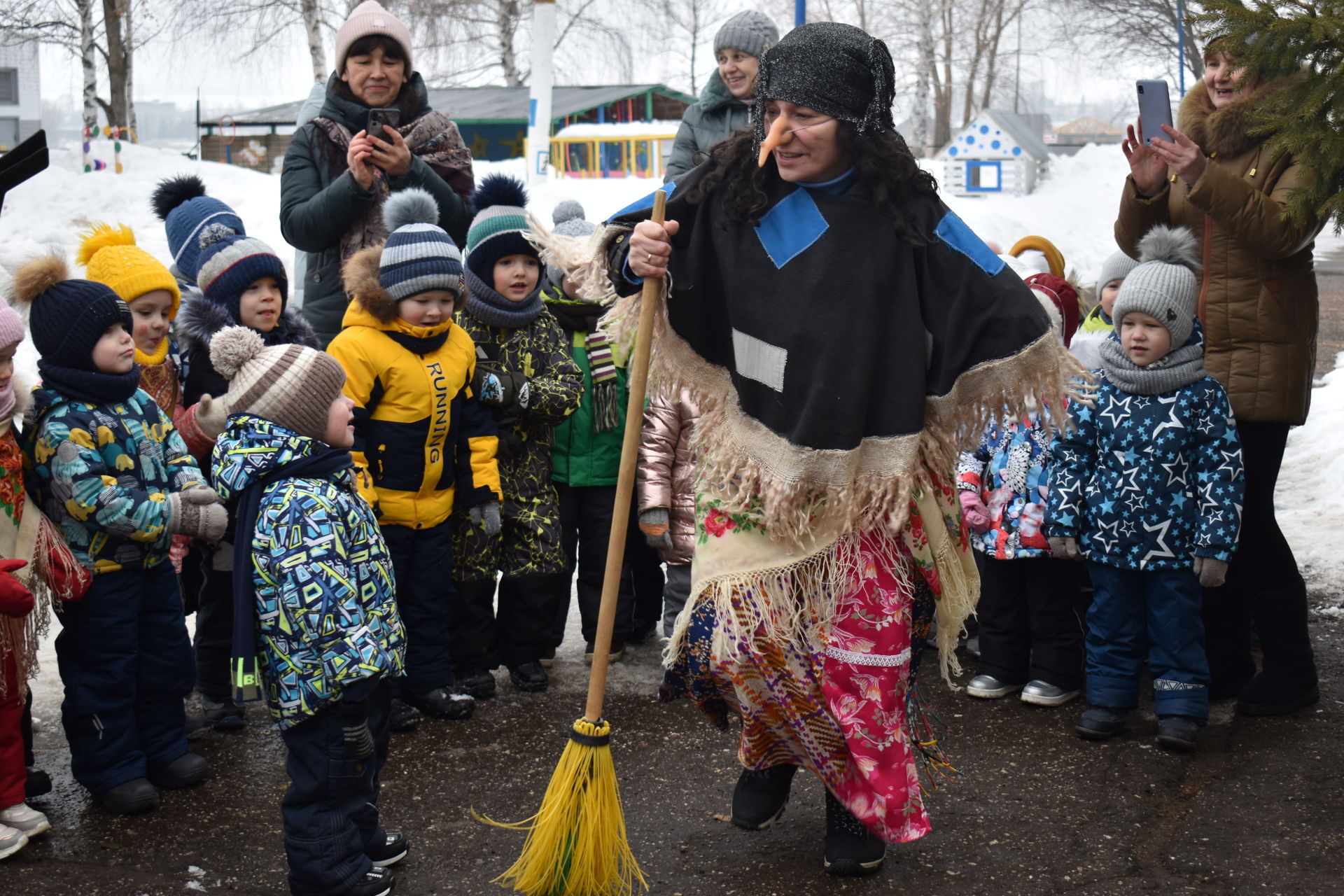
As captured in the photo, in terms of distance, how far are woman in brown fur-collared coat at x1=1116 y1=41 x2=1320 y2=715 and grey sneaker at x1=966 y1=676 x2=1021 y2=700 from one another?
0.82 m

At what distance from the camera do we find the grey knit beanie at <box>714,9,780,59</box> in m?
5.58

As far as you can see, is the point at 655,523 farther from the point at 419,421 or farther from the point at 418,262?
the point at 418,262

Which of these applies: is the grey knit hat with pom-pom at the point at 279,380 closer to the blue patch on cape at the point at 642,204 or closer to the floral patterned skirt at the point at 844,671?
the blue patch on cape at the point at 642,204

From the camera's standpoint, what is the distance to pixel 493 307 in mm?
4953

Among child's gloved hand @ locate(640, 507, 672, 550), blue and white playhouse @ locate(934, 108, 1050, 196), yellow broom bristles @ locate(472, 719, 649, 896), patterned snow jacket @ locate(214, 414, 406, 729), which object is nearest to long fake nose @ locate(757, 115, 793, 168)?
patterned snow jacket @ locate(214, 414, 406, 729)

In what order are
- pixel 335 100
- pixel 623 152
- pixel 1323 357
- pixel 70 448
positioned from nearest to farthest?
pixel 70 448 → pixel 335 100 → pixel 1323 357 → pixel 623 152

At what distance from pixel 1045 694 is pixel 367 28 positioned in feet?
12.0

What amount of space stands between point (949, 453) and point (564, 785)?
131 centimetres

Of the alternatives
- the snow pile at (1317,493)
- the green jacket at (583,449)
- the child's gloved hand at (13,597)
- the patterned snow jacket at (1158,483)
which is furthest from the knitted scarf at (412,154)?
the snow pile at (1317,493)

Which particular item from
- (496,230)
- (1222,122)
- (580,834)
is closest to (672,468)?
(496,230)

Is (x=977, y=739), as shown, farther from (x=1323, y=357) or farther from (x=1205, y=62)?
(x=1323, y=357)

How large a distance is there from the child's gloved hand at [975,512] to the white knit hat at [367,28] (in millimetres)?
2847

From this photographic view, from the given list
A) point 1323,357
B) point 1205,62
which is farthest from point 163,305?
point 1323,357

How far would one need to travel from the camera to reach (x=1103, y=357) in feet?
15.0
